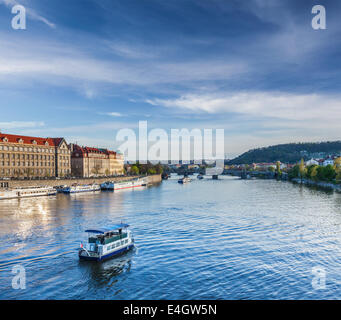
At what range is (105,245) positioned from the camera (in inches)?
750

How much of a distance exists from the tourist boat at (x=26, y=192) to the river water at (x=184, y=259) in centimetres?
2083

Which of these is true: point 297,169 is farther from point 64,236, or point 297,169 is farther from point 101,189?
point 64,236

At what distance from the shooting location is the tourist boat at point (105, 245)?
60.8 ft

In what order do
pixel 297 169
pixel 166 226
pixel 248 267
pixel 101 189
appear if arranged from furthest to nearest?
pixel 297 169
pixel 101 189
pixel 166 226
pixel 248 267

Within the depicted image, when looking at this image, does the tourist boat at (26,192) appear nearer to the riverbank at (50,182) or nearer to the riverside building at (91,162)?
the riverbank at (50,182)

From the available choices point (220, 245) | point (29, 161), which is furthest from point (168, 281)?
point (29, 161)

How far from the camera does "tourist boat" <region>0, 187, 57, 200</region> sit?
168 ft

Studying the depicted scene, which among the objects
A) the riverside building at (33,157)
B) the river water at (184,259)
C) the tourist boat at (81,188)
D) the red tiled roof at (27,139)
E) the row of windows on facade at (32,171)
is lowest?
the river water at (184,259)

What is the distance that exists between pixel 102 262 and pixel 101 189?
56.1 m

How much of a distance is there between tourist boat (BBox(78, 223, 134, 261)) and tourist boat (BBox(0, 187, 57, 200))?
119 feet

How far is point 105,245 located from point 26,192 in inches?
1615

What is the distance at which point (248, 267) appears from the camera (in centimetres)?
1702

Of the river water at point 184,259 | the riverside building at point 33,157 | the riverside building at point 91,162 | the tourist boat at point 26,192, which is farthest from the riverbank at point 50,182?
the river water at point 184,259

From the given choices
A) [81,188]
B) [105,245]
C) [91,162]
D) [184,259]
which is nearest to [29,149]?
[81,188]
